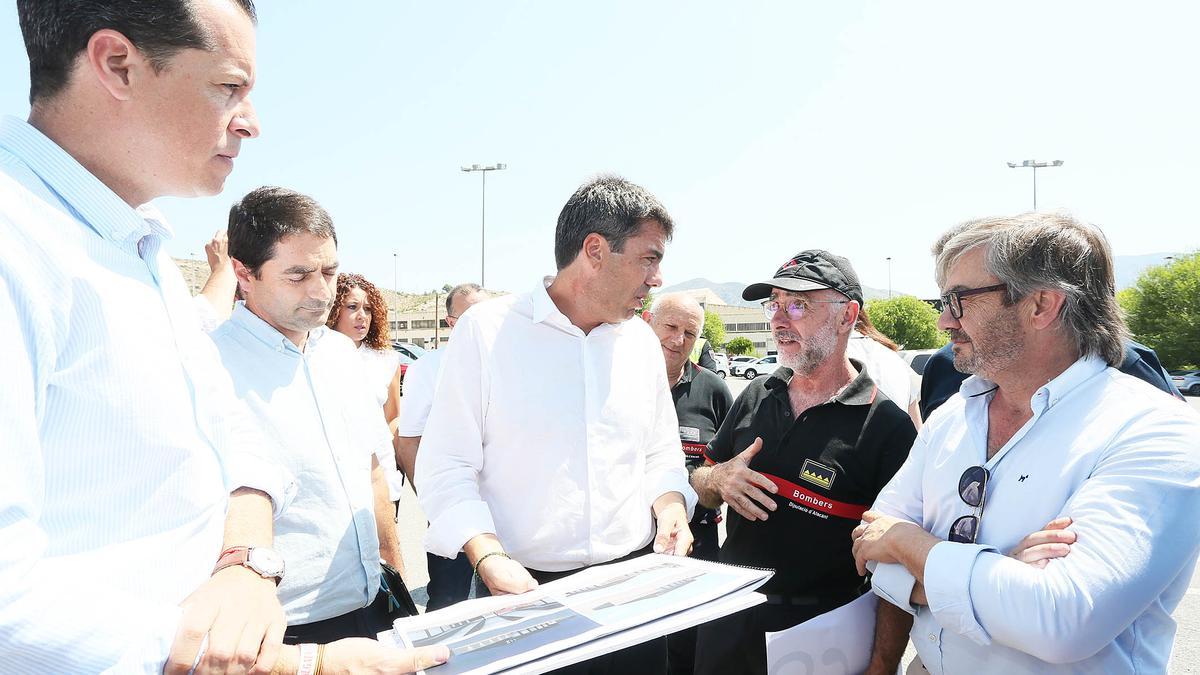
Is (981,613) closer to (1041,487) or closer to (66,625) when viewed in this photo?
(1041,487)

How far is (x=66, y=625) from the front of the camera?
2.83 ft

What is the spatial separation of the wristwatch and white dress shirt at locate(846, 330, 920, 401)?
314 cm

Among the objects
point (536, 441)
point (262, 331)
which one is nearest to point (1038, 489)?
point (536, 441)

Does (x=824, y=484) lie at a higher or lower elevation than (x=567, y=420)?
lower

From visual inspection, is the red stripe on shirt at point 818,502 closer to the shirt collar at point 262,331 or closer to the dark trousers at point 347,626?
the dark trousers at point 347,626

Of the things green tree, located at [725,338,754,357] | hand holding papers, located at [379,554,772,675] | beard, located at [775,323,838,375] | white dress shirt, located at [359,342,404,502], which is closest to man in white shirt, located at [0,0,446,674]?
hand holding papers, located at [379,554,772,675]

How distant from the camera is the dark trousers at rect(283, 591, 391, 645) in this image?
215cm

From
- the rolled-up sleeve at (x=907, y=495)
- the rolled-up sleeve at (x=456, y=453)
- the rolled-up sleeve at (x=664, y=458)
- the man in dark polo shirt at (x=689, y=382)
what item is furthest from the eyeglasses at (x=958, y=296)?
the man in dark polo shirt at (x=689, y=382)

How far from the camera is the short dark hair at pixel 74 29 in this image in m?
1.04

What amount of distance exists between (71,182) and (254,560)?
71 centimetres

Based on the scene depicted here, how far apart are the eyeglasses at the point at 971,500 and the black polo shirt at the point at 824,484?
0.58 meters

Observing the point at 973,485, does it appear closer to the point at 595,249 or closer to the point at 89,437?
the point at 595,249

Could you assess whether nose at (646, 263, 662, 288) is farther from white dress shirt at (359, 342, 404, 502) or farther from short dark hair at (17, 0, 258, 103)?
white dress shirt at (359, 342, 404, 502)

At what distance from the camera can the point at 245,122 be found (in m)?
1.23
